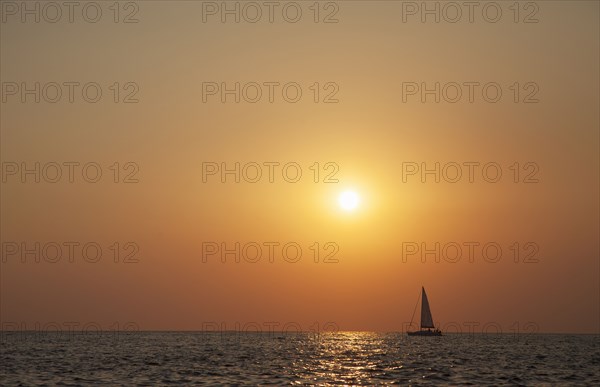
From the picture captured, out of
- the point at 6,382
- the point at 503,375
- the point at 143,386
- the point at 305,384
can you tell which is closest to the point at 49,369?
the point at 6,382

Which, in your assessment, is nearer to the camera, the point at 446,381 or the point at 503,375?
the point at 446,381

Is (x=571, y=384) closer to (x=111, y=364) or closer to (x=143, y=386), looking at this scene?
(x=143, y=386)

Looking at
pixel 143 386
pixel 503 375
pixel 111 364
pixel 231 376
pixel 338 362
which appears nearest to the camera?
pixel 143 386

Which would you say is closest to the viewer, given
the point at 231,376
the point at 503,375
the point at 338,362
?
the point at 231,376

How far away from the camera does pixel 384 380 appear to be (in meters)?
74.1

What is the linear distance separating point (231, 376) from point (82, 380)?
1328 centimetres

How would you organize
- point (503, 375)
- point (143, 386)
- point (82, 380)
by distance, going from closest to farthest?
point (143, 386), point (82, 380), point (503, 375)

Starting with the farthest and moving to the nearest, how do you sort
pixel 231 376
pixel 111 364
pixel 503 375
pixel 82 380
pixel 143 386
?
1. pixel 111 364
2. pixel 503 375
3. pixel 231 376
4. pixel 82 380
5. pixel 143 386

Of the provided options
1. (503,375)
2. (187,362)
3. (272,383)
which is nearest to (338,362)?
(187,362)

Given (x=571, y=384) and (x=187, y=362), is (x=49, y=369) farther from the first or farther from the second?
(x=571, y=384)

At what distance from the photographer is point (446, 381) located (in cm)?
7288

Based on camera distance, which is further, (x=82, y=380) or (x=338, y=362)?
(x=338, y=362)

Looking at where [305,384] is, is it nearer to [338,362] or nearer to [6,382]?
[6,382]

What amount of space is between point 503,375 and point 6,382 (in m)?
46.9
